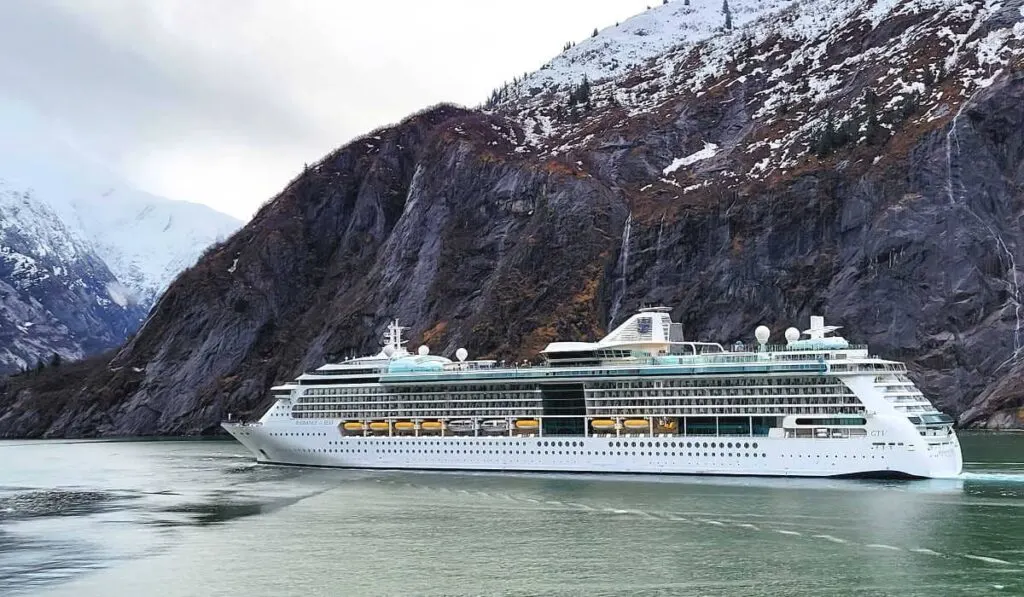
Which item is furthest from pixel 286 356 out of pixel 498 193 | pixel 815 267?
pixel 815 267

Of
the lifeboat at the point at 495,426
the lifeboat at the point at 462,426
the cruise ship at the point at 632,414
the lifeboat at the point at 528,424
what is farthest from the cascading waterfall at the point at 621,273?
the lifeboat at the point at 528,424

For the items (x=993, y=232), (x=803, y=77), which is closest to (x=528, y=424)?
(x=993, y=232)

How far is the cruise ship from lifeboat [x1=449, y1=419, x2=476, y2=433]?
17 centimetres

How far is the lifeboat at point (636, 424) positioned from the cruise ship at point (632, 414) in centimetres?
15

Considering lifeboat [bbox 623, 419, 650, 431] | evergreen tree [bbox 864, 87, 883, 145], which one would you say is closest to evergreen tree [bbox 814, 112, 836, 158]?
evergreen tree [bbox 864, 87, 883, 145]

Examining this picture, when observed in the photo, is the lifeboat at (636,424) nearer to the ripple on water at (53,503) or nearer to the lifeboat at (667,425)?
the lifeboat at (667,425)

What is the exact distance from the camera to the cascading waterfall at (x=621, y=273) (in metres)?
128

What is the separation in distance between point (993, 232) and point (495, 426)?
6727 centimetres

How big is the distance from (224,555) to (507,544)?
11.7m

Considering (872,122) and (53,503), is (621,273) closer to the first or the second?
(872,122)

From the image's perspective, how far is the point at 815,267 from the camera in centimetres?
12050

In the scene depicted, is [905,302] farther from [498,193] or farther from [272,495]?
[272,495]

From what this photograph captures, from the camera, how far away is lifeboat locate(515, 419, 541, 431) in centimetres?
7331

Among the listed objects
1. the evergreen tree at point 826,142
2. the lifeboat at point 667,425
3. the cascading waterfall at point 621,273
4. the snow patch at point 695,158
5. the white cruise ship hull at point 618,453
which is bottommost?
the white cruise ship hull at point 618,453
